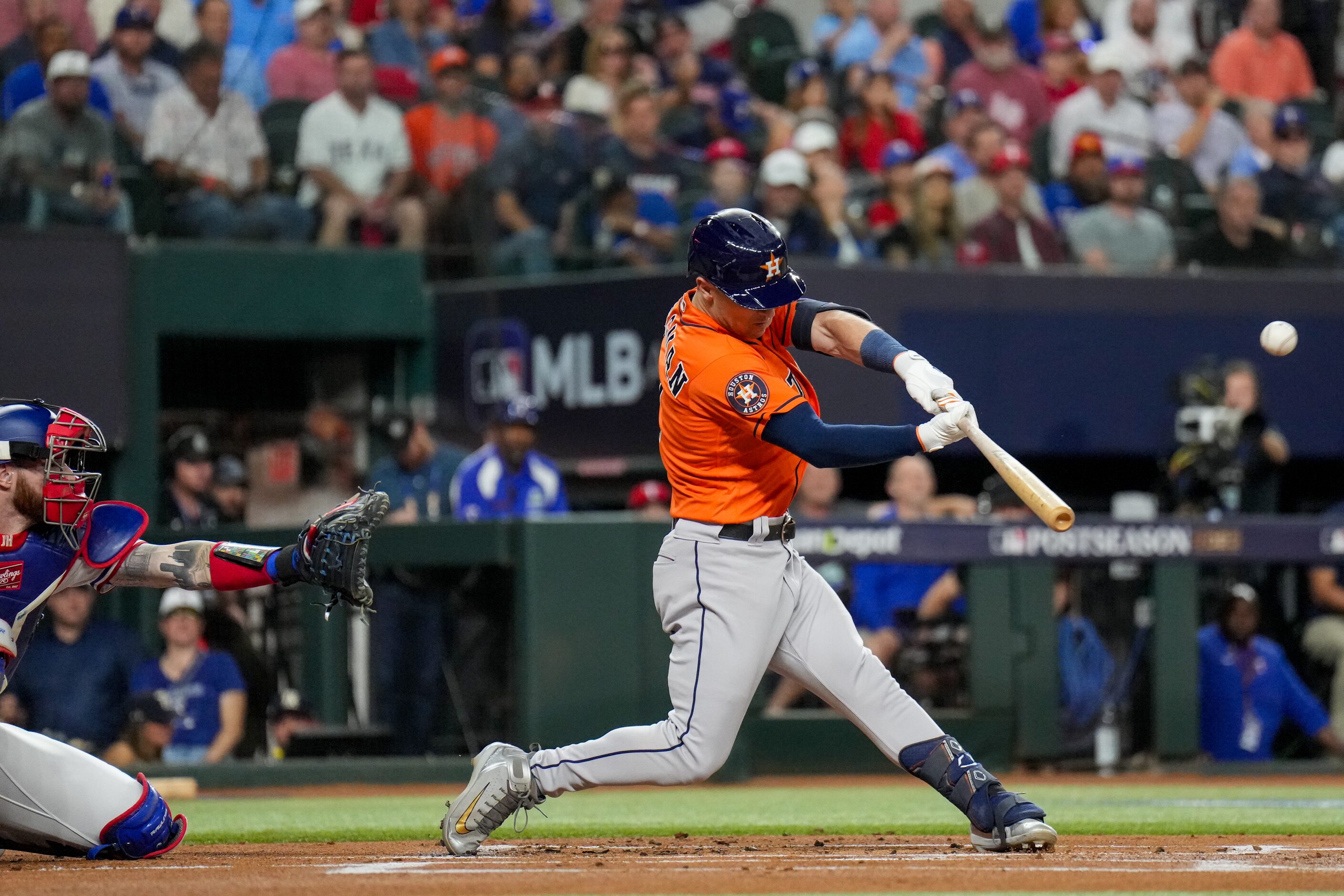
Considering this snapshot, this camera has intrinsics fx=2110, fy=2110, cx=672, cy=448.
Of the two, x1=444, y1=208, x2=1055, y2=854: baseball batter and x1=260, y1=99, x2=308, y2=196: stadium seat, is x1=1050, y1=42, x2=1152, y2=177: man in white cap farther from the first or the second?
x1=444, y1=208, x2=1055, y2=854: baseball batter

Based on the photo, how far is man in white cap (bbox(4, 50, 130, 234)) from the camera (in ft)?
35.0

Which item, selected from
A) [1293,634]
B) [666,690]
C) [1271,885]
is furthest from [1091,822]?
[1293,634]

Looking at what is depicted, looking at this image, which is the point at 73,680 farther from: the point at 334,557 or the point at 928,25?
the point at 928,25

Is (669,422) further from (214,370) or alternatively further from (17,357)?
(214,370)

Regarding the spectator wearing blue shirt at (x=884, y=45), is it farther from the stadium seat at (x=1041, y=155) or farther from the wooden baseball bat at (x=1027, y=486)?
the wooden baseball bat at (x=1027, y=486)

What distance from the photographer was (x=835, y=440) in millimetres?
5156

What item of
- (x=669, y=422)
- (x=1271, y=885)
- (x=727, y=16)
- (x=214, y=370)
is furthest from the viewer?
(x=727, y=16)

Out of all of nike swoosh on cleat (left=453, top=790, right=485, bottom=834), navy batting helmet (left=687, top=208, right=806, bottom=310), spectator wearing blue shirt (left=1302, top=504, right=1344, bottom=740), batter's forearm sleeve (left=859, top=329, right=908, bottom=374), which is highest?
navy batting helmet (left=687, top=208, right=806, bottom=310)

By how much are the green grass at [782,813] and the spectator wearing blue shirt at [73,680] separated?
2.73 feet

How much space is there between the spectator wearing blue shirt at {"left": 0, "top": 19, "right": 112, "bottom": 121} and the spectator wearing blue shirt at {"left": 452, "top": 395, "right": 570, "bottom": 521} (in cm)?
266

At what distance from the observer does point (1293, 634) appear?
1067 cm

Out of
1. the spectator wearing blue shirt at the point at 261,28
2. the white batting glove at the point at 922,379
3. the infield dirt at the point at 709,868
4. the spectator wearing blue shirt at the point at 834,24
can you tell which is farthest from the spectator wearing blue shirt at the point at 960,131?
the white batting glove at the point at 922,379

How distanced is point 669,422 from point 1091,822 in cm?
243

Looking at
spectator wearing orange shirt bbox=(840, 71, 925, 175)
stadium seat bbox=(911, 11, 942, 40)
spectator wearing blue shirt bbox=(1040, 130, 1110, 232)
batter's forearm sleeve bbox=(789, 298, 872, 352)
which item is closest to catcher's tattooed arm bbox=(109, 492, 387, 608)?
batter's forearm sleeve bbox=(789, 298, 872, 352)
